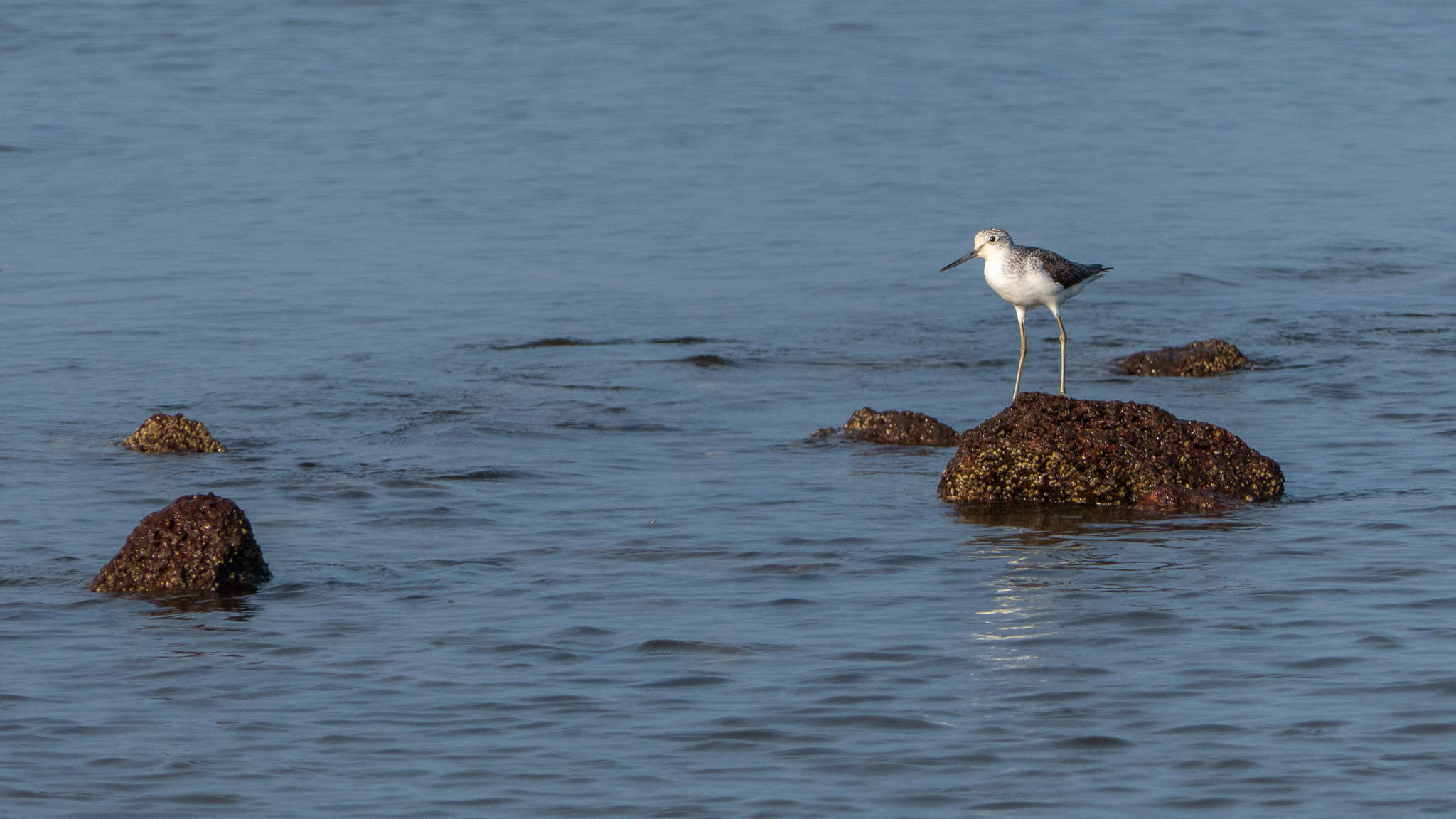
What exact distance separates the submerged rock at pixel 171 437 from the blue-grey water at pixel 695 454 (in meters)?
0.15

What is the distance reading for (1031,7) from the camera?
39.7m

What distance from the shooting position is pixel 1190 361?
12969 millimetres

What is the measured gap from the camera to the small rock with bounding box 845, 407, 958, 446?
10773 millimetres

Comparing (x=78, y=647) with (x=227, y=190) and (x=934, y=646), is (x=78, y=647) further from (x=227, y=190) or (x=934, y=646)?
(x=227, y=190)

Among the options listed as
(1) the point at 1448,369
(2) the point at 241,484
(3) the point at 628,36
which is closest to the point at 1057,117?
(3) the point at 628,36

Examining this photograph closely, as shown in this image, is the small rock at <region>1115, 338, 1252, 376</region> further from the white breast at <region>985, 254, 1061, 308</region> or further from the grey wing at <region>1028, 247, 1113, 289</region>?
the white breast at <region>985, 254, 1061, 308</region>

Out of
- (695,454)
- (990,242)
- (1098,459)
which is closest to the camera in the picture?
(1098,459)

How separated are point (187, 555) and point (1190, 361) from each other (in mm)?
7642

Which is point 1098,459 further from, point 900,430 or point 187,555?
point 187,555

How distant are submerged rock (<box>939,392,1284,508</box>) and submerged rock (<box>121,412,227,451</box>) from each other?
4073mm

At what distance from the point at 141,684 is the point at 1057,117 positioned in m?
23.8

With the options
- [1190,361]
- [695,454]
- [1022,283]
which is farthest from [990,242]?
[695,454]

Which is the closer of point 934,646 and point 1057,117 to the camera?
point 934,646

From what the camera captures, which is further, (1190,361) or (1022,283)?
(1190,361)
